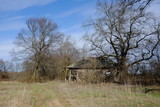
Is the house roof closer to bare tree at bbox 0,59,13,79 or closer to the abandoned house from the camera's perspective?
the abandoned house

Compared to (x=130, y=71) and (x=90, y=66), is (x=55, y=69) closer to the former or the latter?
(x=90, y=66)

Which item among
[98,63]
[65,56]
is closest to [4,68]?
[65,56]

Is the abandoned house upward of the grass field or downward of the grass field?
upward

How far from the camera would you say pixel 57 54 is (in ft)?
105

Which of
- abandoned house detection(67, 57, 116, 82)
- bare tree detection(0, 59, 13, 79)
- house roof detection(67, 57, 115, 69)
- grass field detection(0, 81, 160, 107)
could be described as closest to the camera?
grass field detection(0, 81, 160, 107)

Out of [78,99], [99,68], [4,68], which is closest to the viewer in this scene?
[78,99]

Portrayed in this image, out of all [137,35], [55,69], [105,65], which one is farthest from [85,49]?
[55,69]


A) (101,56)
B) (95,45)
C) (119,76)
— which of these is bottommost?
(119,76)

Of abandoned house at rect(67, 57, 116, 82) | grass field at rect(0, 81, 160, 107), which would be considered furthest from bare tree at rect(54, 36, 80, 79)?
grass field at rect(0, 81, 160, 107)

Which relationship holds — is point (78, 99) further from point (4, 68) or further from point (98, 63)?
point (4, 68)

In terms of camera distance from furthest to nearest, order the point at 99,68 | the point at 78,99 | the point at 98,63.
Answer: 1. the point at 98,63
2. the point at 99,68
3. the point at 78,99

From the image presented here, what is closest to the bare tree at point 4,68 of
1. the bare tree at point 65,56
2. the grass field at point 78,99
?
the bare tree at point 65,56

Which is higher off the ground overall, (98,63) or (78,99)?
(98,63)

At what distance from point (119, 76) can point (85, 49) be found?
5777 millimetres
